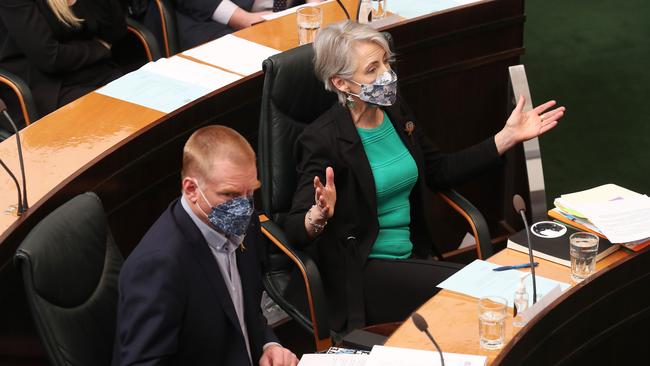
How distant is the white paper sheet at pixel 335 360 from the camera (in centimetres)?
230

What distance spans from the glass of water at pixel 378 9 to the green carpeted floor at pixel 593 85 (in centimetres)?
122

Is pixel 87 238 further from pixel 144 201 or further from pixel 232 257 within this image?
pixel 144 201

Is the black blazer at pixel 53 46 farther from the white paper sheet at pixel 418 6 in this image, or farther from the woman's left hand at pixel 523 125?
the woman's left hand at pixel 523 125

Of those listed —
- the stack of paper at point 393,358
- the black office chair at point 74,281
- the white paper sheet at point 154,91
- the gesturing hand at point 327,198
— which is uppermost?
the white paper sheet at point 154,91

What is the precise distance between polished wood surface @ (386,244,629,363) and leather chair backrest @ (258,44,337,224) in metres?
0.72

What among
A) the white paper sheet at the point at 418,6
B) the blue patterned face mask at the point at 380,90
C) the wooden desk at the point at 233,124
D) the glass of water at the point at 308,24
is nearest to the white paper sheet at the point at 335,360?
the wooden desk at the point at 233,124

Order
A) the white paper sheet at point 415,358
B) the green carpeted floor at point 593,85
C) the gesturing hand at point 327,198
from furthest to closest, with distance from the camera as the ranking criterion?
the green carpeted floor at point 593,85 → the gesturing hand at point 327,198 → the white paper sheet at point 415,358

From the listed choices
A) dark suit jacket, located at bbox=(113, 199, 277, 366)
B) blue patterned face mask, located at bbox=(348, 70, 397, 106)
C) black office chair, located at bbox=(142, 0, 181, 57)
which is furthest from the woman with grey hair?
black office chair, located at bbox=(142, 0, 181, 57)

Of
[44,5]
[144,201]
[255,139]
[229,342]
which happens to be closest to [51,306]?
[229,342]

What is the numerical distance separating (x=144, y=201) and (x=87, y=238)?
79cm

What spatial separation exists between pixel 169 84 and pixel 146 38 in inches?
42.9

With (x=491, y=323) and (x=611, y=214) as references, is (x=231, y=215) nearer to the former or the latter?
(x=491, y=323)

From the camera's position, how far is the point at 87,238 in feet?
7.66

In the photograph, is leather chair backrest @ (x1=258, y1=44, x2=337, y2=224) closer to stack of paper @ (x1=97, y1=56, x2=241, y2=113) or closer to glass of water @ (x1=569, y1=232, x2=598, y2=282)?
stack of paper @ (x1=97, y1=56, x2=241, y2=113)
